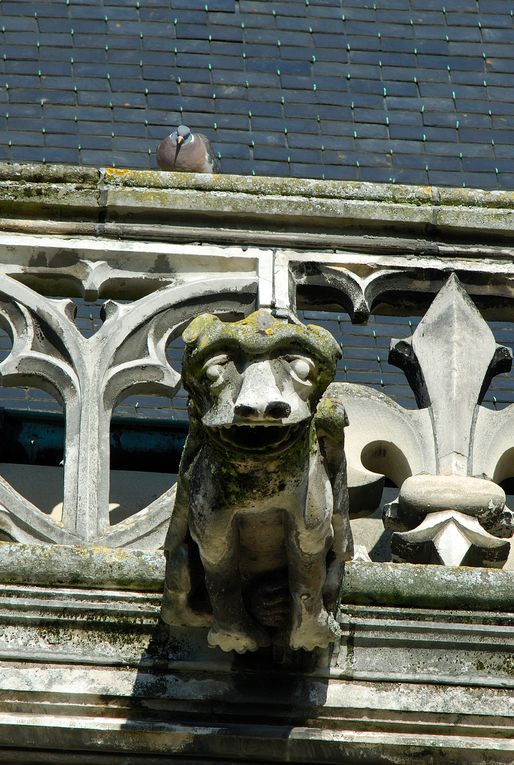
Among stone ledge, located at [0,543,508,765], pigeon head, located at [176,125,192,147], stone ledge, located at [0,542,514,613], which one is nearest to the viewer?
stone ledge, located at [0,543,508,765]

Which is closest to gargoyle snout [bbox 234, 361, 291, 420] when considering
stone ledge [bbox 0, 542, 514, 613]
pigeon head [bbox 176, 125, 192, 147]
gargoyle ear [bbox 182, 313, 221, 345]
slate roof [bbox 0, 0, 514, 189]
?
gargoyle ear [bbox 182, 313, 221, 345]

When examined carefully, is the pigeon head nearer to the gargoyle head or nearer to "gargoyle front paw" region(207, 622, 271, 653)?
"gargoyle front paw" region(207, 622, 271, 653)

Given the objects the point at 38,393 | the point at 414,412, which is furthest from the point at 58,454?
the point at 414,412

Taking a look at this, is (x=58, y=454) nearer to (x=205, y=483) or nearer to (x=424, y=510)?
(x=424, y=510)

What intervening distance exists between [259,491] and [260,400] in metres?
0.25

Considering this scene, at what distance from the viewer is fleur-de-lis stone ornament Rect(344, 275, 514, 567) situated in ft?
20.8

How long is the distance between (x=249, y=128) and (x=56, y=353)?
353cm

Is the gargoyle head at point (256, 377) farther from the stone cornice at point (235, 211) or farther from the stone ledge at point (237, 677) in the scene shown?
the stone cornice at point (235, 211)

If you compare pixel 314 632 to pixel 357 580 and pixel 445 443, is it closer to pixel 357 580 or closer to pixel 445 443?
pixel 357 580

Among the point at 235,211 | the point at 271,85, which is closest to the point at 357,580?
the point at 235,211

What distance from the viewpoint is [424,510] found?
6.44 m

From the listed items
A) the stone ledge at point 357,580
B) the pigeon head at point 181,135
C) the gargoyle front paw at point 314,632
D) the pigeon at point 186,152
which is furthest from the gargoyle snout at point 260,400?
the pigeon head at point 181,135

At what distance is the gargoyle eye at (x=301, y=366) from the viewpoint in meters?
5.22

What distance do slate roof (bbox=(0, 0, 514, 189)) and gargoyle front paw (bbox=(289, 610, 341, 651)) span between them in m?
4.52
